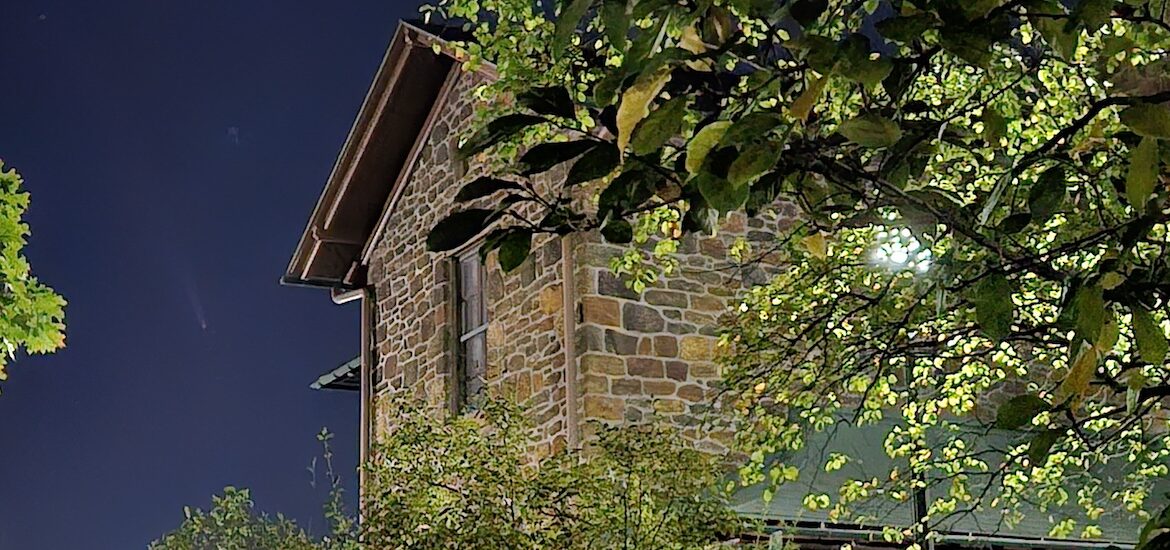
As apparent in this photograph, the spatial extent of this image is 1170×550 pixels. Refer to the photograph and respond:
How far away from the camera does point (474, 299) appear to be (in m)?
11.2

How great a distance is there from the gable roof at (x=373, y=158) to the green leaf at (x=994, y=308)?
9.83 metres

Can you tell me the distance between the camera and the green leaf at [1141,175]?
1251 mm

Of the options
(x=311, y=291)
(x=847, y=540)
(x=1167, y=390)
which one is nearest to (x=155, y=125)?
(x=311, y=291)

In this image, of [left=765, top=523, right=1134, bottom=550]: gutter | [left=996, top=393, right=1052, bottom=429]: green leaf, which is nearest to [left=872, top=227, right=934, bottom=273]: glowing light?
[left=765, top=523, right=1134, bottom=550]: gutter

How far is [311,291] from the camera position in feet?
131

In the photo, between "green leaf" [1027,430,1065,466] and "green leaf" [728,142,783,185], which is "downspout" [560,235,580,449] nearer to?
"green leaf" [1027,430,1065,466]

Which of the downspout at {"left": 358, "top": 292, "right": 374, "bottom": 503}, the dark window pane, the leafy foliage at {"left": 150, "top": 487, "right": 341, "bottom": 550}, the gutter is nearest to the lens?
the gutter

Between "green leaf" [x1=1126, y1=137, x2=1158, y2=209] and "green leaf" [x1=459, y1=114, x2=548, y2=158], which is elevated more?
"green leaf" [x1=459, y1=114, x2=548, y2=158]

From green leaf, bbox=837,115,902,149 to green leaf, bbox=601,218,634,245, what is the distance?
28 cm

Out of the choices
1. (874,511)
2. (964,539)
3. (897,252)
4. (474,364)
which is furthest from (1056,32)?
(474,364)

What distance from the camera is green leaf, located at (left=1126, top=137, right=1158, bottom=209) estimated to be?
1.25m

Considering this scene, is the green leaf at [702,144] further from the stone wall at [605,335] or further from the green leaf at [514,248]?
the stone wall at [605,335]

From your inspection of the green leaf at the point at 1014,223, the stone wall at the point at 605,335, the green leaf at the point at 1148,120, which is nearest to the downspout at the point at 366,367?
the stone wall at the point at 605,335

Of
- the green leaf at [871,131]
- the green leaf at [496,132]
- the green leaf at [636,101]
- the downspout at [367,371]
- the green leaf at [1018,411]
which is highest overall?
the downspout at [367,371]
